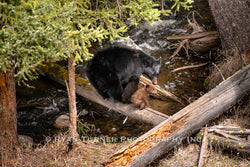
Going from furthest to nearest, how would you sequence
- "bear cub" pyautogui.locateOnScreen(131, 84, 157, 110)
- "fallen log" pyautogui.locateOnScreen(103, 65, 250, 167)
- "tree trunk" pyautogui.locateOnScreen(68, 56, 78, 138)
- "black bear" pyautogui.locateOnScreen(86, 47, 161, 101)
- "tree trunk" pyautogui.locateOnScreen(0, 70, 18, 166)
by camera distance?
"black bear" pyautogui.locateOnScreen(86, 47, 161, 101) < "bear cub" pyautogui.locateOnScreen(131, 84, 157, 110) < "tree trunk" pyautogui.locateOnScreen(68, 56, 78, 138) < "tree trunk" pyautogui.locateOnScreen(0, 70, 18, 166) < "fallen log" pyautogui.locateOnScreen(103, 65, 250, 167)

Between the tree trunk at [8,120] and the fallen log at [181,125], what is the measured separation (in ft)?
6.11

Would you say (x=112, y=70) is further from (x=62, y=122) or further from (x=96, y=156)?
(x=62, y=122)

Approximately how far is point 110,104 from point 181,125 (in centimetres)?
173

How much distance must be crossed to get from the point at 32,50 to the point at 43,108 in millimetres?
4661

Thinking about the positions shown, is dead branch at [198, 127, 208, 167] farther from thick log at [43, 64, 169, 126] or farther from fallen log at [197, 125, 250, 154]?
thick log at [43, 64, 169, 126]

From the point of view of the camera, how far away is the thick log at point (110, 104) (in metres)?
5.32

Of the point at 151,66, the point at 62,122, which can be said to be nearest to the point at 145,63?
the point at 151,66

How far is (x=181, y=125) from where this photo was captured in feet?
15.9

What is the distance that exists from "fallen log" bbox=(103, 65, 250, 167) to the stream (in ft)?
3.36

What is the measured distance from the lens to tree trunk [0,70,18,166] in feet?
14.8

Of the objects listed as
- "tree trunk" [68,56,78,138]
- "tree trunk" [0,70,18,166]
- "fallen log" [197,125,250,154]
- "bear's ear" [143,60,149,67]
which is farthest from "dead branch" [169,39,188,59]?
"tree trunk" [0,70,18,166]

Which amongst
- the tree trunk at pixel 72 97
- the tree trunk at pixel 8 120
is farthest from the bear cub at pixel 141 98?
the tree trunk at pixel 8 120

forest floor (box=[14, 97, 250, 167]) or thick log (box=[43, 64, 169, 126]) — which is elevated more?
thick log (box=[43, 64, 169, 126])

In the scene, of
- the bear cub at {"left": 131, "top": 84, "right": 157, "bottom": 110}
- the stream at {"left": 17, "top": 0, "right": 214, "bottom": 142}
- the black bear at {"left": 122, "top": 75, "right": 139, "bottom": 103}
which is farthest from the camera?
the stream at {"left": 17, "top": 0, "right": 214, "bottom": 142}
